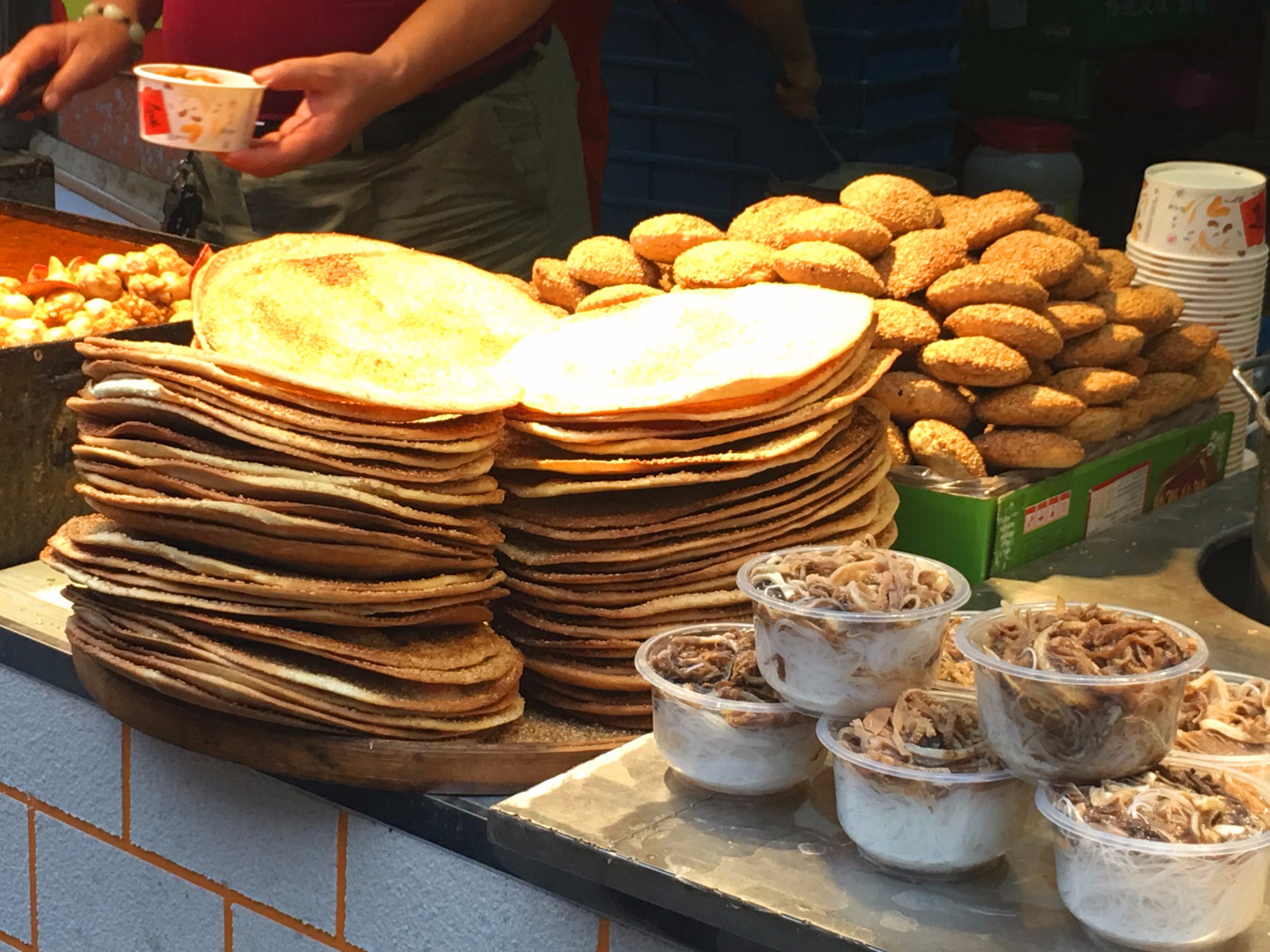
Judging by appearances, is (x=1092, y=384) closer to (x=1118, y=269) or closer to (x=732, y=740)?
(x=1118, y=269)

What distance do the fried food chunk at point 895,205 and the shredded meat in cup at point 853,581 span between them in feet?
2.62

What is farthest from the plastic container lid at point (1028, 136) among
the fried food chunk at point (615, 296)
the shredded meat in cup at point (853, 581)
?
the shredded meat in cup at point (853, 581)

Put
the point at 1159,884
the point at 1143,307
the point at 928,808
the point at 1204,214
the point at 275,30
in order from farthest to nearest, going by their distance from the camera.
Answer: the point at 275,30 → the point at 1204,214 → the point at 1143,307 → the point at 928,808 → the point at 1159,884

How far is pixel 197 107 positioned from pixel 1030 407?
4.00 feet

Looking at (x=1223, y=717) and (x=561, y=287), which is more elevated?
(x=561, y=287)

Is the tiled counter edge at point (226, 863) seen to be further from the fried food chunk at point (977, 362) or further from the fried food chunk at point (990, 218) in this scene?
the fried food chunk at point (990, 218)

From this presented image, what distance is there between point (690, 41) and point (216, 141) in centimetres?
193

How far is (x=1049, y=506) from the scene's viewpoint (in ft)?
6.66

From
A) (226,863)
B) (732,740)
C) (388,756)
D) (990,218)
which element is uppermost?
(990,218)

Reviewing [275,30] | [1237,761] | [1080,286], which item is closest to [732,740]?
[1237,761]

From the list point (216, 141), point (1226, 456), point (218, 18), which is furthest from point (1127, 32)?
point (216, 141)

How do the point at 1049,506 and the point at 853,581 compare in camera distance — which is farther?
the point at 1049,506

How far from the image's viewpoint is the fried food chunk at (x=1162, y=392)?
7.05 ft

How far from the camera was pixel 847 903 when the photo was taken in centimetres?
119
